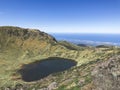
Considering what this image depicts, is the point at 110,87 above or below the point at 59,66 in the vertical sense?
above

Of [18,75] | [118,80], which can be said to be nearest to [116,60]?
[118,80]

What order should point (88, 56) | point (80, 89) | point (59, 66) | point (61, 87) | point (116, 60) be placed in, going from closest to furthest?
point (116, 60), point (80, 89), point (61, 87), point (59, 66), point (88, 56)

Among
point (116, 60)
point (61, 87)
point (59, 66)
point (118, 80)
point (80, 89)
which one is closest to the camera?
point (118, 80)

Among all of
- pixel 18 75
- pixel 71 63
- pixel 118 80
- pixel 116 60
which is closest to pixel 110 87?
pixel 118 80

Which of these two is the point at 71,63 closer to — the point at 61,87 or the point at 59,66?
the point at 59,66

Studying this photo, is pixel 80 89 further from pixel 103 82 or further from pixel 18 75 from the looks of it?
pixel 18 75

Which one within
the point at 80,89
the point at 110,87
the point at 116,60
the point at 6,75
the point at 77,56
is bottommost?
the point at 6,75

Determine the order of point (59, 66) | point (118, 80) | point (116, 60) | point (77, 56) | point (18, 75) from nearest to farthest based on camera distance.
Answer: point (118, 80), point (116, 60), point (18, 75), point (59, 66), point (77, 56)

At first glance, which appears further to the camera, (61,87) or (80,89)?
(61,87)

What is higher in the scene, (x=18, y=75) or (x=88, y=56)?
(x=88, y=56)
